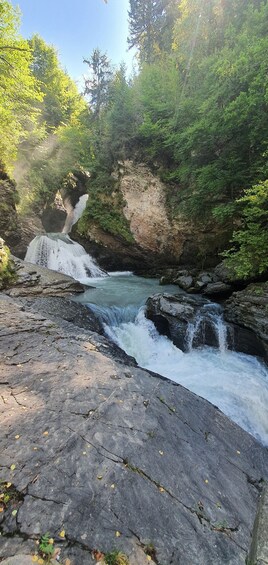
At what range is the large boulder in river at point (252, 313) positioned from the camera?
6.69 m

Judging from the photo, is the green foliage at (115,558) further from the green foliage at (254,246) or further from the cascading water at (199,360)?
the green foliage at (254,246)

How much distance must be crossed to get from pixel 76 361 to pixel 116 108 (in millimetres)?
16294

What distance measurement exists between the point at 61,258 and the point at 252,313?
10561 mm

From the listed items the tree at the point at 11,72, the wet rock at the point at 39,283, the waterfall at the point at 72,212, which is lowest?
the wet rock at the point at 39,283

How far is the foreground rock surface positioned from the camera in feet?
6.37

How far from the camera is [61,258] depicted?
14094 mm

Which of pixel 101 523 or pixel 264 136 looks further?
pixel 264 136

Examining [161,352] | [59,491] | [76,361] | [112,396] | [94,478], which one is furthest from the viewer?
[161,352]

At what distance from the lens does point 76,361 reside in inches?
168

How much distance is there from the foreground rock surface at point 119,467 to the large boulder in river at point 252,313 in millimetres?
3417

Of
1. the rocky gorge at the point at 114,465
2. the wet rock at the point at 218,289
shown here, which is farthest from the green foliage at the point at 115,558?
the wet rock at the point at 218,289

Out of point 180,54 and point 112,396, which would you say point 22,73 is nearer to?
point 180,54

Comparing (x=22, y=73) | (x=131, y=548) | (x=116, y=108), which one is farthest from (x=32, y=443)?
(x=116, y=108)

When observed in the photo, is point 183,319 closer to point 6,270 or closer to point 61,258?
point 6,270
